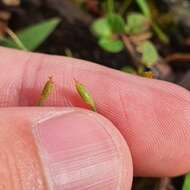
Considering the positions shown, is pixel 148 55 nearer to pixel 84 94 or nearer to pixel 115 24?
pixel 115 24

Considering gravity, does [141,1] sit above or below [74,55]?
above

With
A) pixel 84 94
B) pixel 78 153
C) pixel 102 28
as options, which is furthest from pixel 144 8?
pixel 78 153

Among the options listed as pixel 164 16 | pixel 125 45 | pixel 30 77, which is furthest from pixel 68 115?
pixel 164 16

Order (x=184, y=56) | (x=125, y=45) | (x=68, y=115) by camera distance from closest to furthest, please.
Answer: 1. (x=68, y=115)
2. (x=125, y=45)
3. (x=184, y=56)

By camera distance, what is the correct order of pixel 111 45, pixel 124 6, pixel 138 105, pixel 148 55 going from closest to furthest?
pixel 138 105
pixel 148 55
pixel 111 45
pixel 124 6

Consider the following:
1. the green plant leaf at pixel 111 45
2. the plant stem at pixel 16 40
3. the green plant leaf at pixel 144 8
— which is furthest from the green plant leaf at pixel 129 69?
the plant stem at pixel 16 40

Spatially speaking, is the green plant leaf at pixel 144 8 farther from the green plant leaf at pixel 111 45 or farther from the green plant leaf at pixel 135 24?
the green plant leaf at pixel 111 45

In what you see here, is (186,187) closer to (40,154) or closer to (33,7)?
(40,154)
